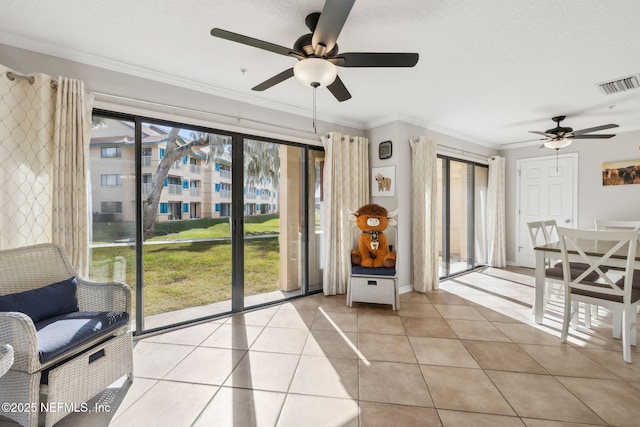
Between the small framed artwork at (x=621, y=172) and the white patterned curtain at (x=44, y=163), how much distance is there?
650 cm

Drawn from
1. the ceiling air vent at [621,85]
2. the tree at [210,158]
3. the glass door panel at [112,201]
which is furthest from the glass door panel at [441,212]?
the glass door panel at [112,201]

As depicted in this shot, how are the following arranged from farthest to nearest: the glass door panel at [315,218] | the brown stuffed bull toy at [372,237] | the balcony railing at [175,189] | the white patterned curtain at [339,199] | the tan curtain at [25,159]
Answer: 1. the glass door panel at [315,218]
2. the white patterned curtain at [339,199]
3. the brown stuffed bull toy at [372,237]
4. the balcony railing at [175,189]
5. the tan curtain at [25,159]

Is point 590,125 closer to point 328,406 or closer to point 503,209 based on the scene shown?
point 503,209

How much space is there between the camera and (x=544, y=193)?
15.8ft

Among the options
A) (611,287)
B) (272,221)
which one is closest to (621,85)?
(611,287)

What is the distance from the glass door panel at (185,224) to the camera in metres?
2.55

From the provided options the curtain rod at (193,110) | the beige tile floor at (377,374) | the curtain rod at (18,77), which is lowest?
the beige tile floor at (377,374)

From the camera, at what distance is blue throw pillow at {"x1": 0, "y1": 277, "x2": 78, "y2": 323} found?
1513mm

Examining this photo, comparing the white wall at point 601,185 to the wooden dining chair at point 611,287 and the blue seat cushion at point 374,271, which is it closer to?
the wooden dining chair at point 611,287

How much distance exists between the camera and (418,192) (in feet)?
12.1

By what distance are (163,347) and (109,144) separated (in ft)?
5.78

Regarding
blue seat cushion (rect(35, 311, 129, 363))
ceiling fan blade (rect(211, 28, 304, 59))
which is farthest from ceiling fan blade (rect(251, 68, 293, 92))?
blue seat cushion (rect(35, 311, 129, 363))

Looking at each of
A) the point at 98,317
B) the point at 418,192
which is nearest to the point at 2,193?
the point at 98,317

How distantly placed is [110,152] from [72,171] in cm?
37
